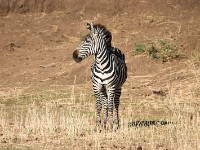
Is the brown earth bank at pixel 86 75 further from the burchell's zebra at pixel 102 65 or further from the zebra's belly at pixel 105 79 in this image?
the zebra's belly at pixel 105 79

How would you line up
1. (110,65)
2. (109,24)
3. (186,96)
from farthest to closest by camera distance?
(109,24) < (186,96) < (110,65)

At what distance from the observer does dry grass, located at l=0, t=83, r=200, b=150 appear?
40.5 feet

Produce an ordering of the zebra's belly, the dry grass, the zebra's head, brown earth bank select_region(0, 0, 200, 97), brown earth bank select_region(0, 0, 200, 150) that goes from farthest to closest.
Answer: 1. brown earth bank select_region(0, 0, 200, 97)
2. the zebra's head
3. the zebra's belly
4. brown earth bank select_region(0, 0, 200, 150)
5. the dry grass

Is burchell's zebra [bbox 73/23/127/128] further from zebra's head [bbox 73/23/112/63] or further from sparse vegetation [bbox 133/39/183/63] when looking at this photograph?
sparse vegetation [bbox 133/39/183/63]

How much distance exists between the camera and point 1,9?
106 feet

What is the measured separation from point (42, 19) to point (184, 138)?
2019cm

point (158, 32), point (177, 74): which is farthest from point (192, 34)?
point (177, 74)

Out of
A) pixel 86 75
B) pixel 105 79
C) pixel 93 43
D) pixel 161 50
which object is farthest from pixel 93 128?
pixel 161 50

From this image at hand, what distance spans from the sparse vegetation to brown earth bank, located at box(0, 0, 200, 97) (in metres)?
0.20

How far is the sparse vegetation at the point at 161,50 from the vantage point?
23.5 m

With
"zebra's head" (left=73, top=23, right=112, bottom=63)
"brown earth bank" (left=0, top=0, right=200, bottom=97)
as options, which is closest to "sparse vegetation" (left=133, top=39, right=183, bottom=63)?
"brown earth bank" (left=0, top=0, right=200, bottom=97)

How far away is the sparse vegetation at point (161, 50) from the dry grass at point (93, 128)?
14.8 ft

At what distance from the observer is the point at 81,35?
29312mm

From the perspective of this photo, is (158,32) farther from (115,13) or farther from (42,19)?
(42,19)
